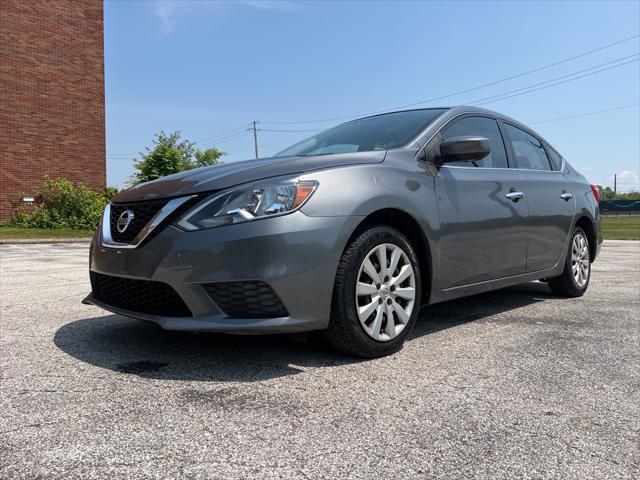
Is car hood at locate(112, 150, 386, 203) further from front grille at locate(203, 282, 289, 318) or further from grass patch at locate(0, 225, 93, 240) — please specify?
grass patch at locate(0, 225, 93, 240)

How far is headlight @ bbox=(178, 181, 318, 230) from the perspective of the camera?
8.82ft

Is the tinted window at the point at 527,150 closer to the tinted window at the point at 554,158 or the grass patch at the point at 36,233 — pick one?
the tinted window at the point at 554,158

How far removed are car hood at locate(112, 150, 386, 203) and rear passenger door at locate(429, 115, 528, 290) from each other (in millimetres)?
655

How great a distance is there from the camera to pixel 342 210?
113 inches

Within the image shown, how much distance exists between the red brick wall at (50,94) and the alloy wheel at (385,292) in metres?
17.8

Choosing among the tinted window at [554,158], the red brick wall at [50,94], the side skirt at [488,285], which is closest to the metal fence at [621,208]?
the red brick wall at [50,94]

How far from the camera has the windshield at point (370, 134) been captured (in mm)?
3674

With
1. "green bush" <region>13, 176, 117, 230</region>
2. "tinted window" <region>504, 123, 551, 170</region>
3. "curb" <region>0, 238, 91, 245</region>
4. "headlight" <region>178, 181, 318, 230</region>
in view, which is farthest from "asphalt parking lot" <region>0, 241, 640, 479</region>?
"green bush" <region>13, 176, 117, 230</region>

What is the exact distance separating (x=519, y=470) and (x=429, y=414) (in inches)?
19.8

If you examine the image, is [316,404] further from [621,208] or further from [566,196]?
[621,208]

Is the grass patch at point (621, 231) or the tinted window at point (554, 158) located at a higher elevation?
the tinted window at point (554, 158)

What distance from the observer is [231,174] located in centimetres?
285

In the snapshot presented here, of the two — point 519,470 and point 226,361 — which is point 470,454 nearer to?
point 519,470

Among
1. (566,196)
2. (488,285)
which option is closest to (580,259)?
(566,196)
